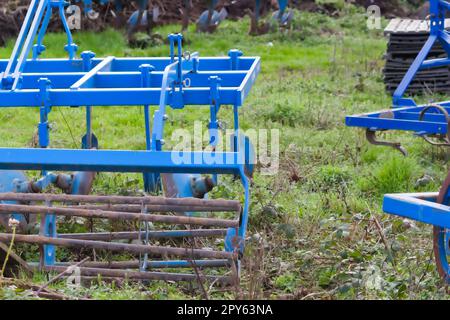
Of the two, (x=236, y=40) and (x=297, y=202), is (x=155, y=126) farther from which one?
(x=236, y=40)

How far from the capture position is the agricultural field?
4.49 m

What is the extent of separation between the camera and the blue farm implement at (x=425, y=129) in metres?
4.24

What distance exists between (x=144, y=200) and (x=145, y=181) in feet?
4.49

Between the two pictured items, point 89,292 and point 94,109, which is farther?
point 94,109

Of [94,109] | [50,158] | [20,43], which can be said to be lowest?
[94,109]

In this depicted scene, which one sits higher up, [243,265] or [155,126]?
[155,126]

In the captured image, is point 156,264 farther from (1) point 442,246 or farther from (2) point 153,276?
(1) point 442,246

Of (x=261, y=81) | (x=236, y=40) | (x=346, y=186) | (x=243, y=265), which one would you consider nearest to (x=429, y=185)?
(x=346, y=186)

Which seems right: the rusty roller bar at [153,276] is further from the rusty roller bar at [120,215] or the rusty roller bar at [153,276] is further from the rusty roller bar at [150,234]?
the rusty roller bar at [150,234]

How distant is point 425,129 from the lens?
21.0ft

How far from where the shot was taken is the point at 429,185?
22.0 feet

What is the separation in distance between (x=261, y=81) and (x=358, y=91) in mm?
1298

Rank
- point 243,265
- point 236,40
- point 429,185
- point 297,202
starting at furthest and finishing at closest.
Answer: point 236,40
point 429,185
point 297,202
point 243,265

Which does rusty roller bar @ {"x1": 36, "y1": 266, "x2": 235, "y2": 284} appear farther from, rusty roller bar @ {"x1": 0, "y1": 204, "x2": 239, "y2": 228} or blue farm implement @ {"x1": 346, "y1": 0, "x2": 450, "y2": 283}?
blue farm implement @ {"x1": 346, "y1": 0, "x2": 450, "y2": 283}
